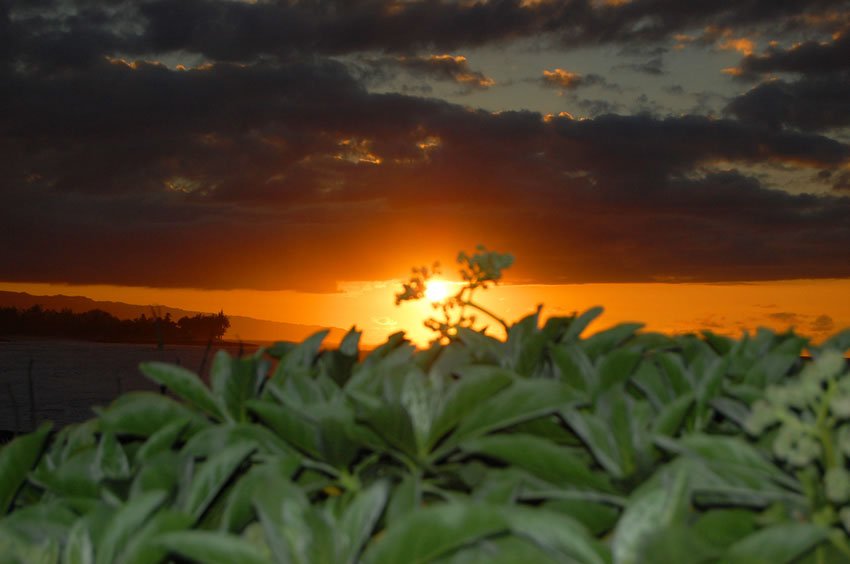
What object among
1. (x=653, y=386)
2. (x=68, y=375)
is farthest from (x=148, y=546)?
(x=68, y=375)

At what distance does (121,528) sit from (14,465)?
2.30 feet

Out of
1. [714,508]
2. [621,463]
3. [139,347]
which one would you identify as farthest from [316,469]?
[139,347]

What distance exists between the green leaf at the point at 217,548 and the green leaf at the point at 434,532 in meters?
0.18

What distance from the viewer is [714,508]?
1.52m

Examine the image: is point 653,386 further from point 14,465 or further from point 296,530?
point 14,465

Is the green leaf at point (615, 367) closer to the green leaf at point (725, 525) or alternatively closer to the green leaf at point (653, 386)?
the green leaf at point (653, 386)

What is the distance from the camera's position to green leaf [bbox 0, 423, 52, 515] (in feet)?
6.51

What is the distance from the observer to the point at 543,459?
1544 millimetres

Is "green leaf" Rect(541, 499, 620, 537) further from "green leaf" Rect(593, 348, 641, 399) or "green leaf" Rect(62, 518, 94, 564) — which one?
"green leaf" Rect(62, 518, 94, 564)

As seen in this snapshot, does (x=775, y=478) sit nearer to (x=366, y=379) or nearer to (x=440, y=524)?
(x=440, y=524)

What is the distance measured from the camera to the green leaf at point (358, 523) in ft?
4.42

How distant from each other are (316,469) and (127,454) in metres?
0.56

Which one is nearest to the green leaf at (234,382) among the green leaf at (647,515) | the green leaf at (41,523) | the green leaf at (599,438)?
the green leaf at (41,523)

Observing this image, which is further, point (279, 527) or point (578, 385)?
point (578, 385)
